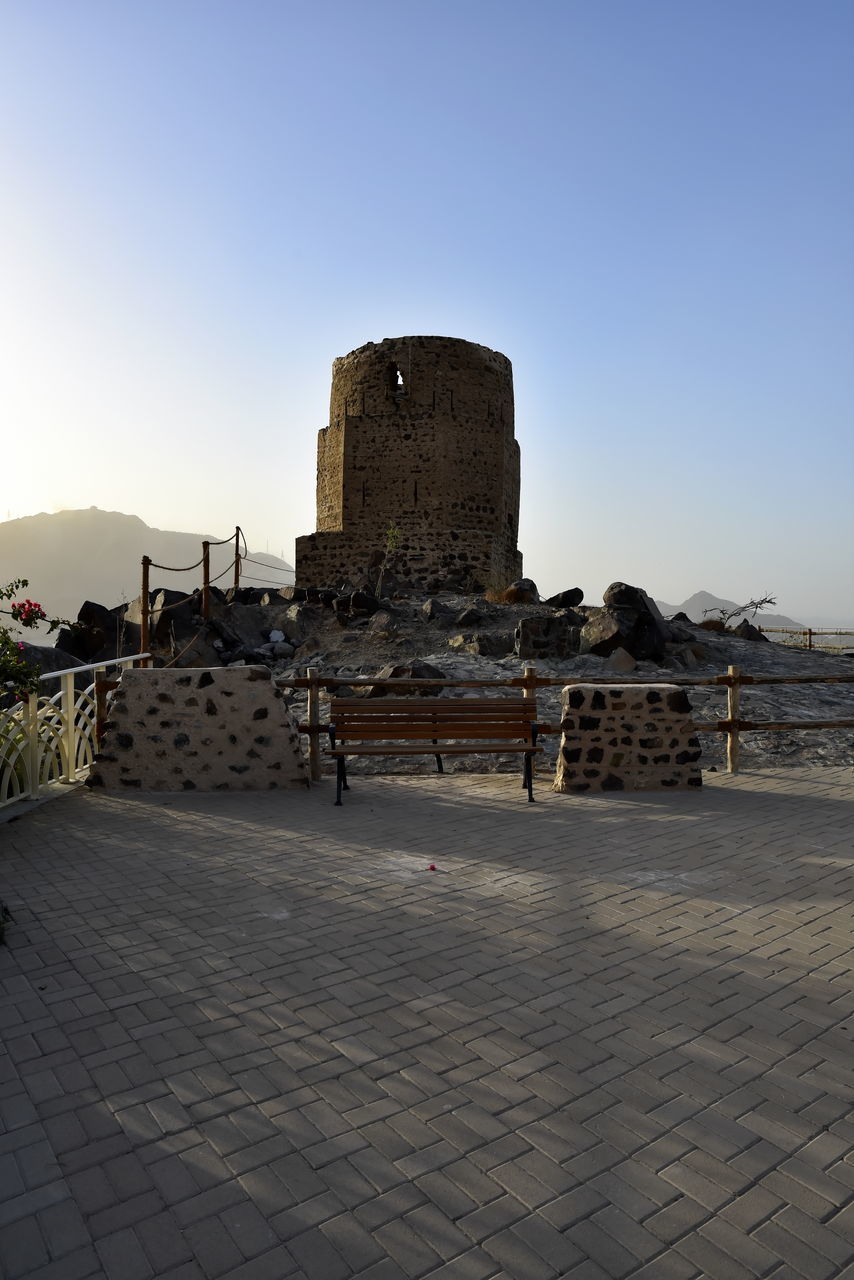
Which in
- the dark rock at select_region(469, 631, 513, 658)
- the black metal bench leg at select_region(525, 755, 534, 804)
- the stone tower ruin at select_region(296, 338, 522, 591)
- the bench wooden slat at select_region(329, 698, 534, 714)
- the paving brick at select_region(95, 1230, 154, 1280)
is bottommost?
the paving brick at select_region(95, 1230, 154, 1280)

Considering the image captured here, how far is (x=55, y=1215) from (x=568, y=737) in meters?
5.59

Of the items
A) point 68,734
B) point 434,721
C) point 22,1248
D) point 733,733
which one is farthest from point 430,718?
point 22,1248

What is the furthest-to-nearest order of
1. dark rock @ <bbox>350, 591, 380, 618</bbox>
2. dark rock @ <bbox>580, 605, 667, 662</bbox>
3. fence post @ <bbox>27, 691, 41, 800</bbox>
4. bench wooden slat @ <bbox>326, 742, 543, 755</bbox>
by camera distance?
dark rock @ <bbox>350, 591, 380, 618</bbox>, dark rock @ <bbox>580, 605, 667, 662</bbox>, bench wooden slat @ <bbox>326, 742, 543, 755</bbox>, fence post @ <bbox>27, 691, 41, 800</bbox>

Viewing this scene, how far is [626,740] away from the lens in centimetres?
732

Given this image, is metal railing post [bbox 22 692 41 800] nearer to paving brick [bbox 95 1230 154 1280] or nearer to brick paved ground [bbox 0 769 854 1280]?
brick paved ground [bbox 0 769 854 1280]

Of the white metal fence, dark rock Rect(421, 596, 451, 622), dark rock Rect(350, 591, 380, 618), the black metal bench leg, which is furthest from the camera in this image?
dark rock Rect(350, 591, 380, 618)

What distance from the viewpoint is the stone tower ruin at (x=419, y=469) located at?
81.7 ft

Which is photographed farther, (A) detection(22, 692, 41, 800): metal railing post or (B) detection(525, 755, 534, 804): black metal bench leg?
(B) detection(525, 755, 534, 804): black metal bench leg

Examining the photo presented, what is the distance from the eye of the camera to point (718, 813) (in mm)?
6551

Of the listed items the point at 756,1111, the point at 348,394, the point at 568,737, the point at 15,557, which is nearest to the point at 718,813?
the point at 568,737

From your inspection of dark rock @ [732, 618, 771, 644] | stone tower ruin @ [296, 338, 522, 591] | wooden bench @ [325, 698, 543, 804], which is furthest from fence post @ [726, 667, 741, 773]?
stone tower ruin @ [296, 338, 522, 591]

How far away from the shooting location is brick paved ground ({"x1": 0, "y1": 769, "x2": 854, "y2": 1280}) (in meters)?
2.17

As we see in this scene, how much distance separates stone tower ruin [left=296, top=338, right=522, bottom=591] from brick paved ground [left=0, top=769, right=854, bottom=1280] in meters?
19.8

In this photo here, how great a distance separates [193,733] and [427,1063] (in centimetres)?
478
